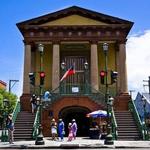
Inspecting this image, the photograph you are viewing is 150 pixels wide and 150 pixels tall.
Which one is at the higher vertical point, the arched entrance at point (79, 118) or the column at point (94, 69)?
the column at point (94, 69)

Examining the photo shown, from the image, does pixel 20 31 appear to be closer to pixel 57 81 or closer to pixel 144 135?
→ pixel 57 81

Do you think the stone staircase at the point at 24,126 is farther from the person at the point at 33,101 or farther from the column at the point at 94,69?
the column at the point at 94,69

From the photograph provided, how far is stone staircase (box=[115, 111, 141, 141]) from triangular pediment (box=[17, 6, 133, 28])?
8382 millimetres

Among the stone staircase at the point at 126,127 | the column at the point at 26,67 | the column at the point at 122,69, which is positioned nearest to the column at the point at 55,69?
the column at the point at 26,67

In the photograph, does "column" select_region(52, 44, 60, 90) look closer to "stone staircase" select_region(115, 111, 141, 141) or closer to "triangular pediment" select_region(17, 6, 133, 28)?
"triangular pediment" select_region(17, 6, 133, 28)

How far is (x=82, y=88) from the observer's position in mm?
34656

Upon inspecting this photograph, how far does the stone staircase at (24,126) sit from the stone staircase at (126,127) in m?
6.35

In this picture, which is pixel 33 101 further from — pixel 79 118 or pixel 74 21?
pixel 74 21

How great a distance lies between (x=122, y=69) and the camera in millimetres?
34625

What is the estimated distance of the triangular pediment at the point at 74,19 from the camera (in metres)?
35.3

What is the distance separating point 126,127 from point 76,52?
A: 10341mm

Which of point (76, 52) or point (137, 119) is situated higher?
point (76, 52)

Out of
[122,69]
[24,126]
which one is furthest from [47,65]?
[24,126]

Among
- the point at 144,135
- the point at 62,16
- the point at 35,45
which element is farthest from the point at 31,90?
the point at 144,135
